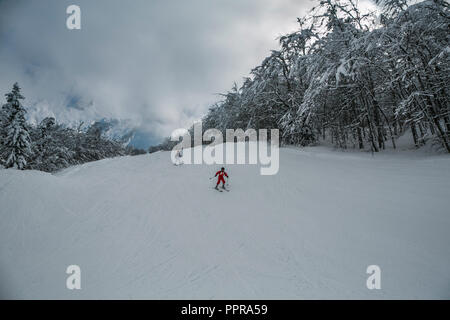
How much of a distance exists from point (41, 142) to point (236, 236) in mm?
34217

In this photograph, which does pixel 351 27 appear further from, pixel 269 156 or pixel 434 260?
pixel 434 260

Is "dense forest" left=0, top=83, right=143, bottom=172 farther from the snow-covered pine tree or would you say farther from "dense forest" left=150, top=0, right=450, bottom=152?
"dense forest" left=150, top=0, right=450, bottom=152

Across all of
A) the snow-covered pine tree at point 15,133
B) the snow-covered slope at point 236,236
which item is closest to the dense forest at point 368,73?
the snow-covered slope at point 236,236

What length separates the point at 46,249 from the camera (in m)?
5.40

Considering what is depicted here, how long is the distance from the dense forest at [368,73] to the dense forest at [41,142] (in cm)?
2518

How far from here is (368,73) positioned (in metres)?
14.0

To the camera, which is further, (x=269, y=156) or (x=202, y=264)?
(x=269, y=156)

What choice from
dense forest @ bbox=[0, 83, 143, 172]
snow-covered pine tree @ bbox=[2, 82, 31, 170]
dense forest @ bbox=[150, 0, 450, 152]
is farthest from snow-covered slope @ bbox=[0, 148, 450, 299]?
dense forest @ bbox=[0, 83, 143, 172]

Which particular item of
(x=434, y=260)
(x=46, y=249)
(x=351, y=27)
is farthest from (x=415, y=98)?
(x=46, y=249)

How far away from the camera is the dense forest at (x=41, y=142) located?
20219 millimetres

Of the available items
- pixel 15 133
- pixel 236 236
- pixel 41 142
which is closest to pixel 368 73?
pixel 236 236
